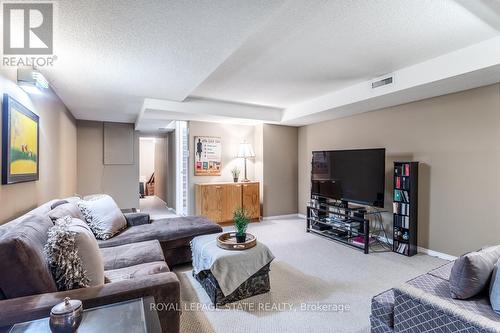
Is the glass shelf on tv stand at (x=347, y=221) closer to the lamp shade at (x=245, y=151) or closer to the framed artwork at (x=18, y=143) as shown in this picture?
the lamp shade at (x=245, y=151)

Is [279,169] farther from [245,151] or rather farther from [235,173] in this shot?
[235,173]

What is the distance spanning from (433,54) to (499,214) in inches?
76.1

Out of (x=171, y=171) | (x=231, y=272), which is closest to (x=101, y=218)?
(x=231, y=272)

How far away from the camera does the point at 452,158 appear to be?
327 centimetres

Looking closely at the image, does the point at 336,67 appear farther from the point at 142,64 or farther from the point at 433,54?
the point at 142,64

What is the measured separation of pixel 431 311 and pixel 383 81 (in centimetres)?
281

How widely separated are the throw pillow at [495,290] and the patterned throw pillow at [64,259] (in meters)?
2.13

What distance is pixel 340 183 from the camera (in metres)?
4.20

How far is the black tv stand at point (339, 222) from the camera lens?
379cm

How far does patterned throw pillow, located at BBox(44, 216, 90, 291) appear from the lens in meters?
1.34

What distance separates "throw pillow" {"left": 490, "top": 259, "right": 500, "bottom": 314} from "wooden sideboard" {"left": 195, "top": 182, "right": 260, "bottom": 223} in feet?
13.6

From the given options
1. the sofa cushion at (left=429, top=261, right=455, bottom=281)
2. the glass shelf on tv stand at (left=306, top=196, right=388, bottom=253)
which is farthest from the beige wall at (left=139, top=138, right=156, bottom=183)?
the sofa cushion at (left=429, top=261, right=455, bottom=281)

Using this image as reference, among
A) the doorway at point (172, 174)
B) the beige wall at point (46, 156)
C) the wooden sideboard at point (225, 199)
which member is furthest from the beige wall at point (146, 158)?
the wooden sideboard at point (225, 199)

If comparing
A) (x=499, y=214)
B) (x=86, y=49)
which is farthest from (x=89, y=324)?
(x=499, y=214)
